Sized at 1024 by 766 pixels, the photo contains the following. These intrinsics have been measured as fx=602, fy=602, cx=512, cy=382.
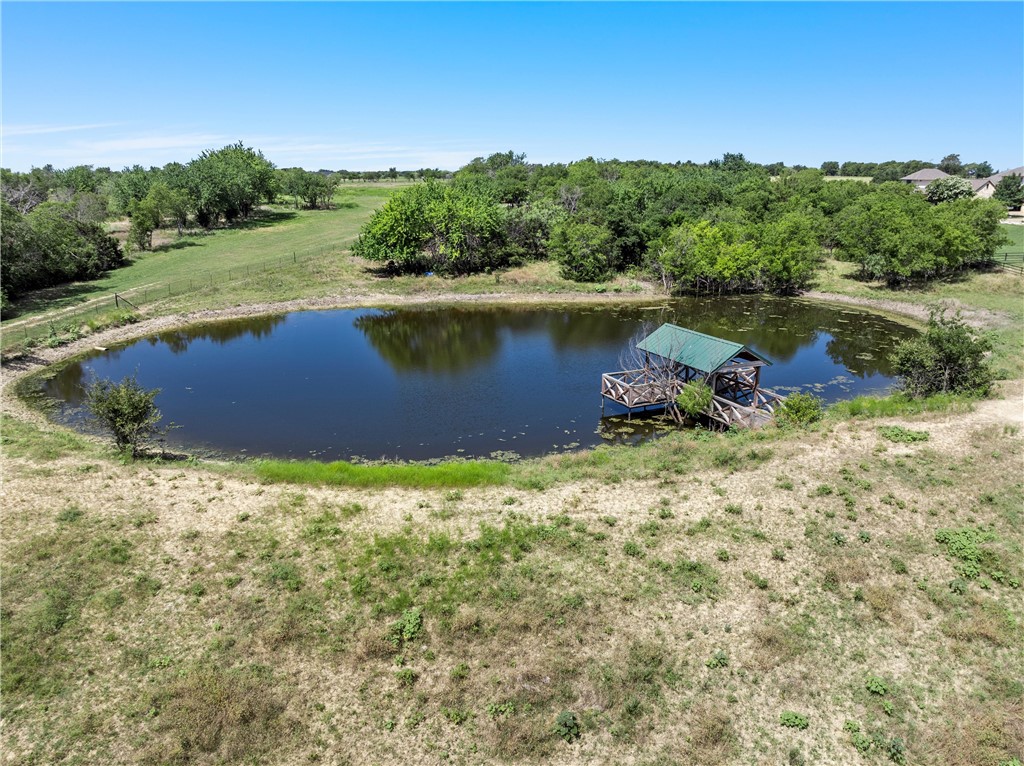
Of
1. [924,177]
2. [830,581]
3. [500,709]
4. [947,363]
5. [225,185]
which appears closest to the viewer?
[500,709]

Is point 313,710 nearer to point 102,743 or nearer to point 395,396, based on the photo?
point 102,743

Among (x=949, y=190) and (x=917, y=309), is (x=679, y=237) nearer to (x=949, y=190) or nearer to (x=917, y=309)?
(x=917, y=309)

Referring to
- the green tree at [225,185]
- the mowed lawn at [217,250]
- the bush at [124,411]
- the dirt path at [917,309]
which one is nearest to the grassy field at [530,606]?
the bush at [124,411]

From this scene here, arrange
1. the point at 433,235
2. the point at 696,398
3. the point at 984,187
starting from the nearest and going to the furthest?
1. the point at 696,398
2. the point at 433,235
3. the point at 984,187

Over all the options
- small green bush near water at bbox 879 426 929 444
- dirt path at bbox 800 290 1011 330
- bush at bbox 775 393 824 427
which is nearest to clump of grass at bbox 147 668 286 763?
bush at bbox 775 393 824 427

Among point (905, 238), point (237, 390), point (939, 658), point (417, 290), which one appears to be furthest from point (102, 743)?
point (905, 238)

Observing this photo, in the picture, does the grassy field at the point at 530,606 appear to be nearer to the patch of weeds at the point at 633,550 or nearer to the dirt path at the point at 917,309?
the patch of weeds at the point at 633,550

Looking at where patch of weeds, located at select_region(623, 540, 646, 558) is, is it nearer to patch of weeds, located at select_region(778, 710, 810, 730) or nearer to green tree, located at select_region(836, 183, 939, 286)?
patch of weeds, located at select_region(778, 710, 810, 730)

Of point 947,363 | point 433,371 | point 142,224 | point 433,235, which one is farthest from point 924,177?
point 142,224
